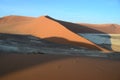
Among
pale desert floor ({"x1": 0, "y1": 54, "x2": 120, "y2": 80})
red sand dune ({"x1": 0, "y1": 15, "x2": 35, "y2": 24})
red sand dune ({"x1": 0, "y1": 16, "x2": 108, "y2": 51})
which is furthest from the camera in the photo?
red sand dune ({"x1": 0, "y1": 15, "x2": 35, "y2": 24})

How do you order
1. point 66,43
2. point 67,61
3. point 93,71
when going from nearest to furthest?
point 93,71
point 67,61
point 66,43

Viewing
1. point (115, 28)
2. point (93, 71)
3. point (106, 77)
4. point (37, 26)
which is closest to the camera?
point (106, 77)

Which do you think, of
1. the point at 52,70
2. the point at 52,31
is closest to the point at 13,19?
the point at 52,31

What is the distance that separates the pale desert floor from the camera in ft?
27.1

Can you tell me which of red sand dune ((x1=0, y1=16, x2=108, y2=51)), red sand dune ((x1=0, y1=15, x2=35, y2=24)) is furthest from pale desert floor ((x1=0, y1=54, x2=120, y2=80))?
red sand dune ((x1=0, y1=15, x2=35, y2=24))

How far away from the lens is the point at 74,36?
23.0 meters

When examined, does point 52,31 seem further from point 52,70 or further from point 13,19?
point 13,19

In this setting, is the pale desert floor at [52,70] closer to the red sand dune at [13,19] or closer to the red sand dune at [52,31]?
the red sand dune at [52,31]

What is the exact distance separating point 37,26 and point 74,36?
4.91 meters

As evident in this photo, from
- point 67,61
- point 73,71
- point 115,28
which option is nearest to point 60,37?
point 67,61

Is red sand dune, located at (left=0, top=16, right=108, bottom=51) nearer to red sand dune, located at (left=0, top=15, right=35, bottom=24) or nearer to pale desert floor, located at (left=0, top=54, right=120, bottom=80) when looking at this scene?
pale desert floor, located at (left=0, top=54, right=120, bottom=80)

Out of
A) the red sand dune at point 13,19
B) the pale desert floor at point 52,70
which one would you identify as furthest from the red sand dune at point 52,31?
the red sand dune at point 13,19

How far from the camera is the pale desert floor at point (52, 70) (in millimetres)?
8264

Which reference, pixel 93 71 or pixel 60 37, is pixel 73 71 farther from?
pixel 60 37
